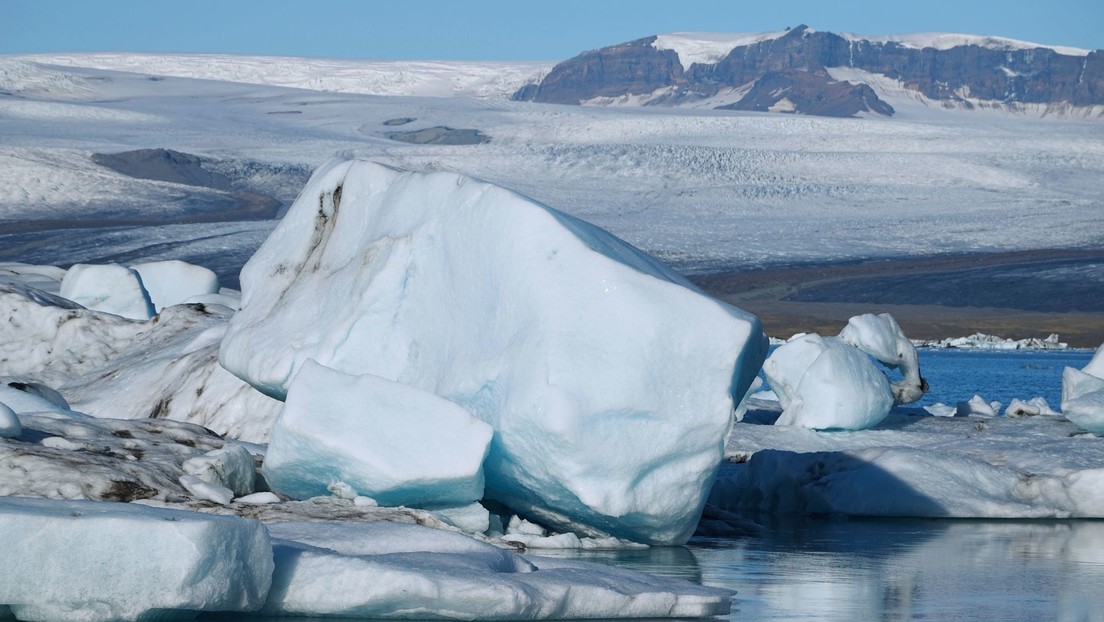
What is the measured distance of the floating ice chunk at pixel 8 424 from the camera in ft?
21.7

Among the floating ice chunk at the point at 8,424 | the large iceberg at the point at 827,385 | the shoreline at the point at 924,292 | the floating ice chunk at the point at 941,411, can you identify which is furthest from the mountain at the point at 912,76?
the floating ice chunk at the point at 8,424

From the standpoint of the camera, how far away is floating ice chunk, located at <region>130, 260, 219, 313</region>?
14.8 m

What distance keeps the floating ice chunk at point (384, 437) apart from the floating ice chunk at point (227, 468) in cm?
33

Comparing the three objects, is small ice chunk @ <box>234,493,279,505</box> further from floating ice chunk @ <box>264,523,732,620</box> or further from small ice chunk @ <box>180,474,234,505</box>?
floating ice chunk @ <box>264,523,732,620</box>

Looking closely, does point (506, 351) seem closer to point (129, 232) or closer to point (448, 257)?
point (448, 257)

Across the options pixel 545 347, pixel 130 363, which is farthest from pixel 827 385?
pixel 545 347

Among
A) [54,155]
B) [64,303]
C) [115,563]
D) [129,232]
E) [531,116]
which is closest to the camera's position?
[115,563]

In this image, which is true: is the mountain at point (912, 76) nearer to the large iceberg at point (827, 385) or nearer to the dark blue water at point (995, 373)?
the dark blue water at point (995, 373)

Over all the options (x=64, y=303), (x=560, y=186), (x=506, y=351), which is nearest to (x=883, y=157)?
(x=560, y=186)

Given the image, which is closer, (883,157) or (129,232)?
(129,232)

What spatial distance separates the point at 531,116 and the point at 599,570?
73622 millimetres

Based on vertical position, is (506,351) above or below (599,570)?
above

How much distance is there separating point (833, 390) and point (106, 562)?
966cm

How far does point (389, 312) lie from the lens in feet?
23.7
